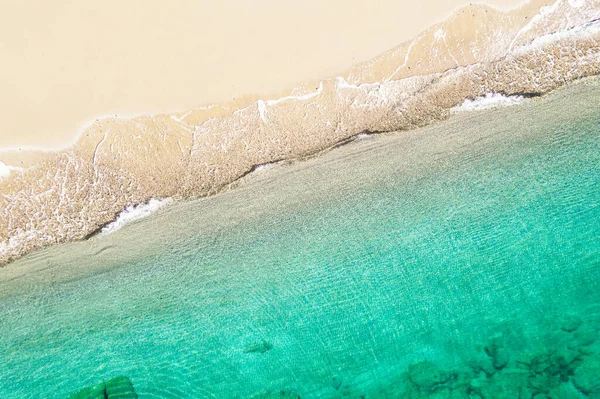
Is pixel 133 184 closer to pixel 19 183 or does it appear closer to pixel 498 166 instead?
pixel 19 183

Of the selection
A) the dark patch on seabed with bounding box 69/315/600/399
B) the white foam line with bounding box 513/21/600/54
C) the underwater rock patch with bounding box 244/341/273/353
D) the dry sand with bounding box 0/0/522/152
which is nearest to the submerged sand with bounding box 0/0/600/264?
the white foam line with bounding box 513/21/600/54

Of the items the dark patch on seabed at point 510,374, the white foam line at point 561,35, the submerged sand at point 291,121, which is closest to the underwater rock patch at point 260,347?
the dark patch on seabed at point 510,374

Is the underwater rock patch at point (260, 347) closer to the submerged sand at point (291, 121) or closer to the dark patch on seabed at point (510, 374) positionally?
the dark patch on seabed at point (510, 374)

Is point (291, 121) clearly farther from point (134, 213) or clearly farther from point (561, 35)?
point (561, 35)

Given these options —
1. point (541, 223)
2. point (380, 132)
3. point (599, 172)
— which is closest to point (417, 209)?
point (380, 132)

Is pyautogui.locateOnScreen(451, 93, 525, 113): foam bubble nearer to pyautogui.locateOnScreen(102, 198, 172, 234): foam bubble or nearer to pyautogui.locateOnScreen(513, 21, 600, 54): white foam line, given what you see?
pyautogui.locateOnScreen(513, 21, 600, 54): white foam line
